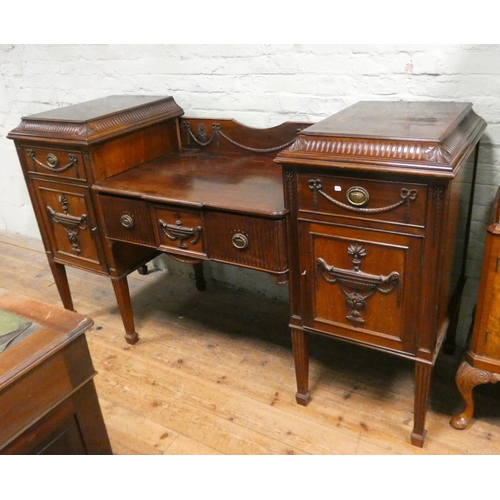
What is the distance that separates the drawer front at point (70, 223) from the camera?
2.04 metres

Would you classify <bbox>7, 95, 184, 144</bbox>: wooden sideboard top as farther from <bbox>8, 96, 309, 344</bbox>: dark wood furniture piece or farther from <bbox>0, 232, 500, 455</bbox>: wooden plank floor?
<bbox>0, 232, 500, 455</bbox>: wooden plank floor

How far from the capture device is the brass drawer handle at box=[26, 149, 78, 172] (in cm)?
195

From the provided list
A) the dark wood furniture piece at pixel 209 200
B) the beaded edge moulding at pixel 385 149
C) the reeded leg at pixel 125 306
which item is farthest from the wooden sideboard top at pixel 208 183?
the reeded leg at pixel 125 306

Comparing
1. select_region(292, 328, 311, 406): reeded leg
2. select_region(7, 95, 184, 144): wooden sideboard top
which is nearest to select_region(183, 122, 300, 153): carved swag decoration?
select_region(7, 95, 184, 144): wooden sideboard top

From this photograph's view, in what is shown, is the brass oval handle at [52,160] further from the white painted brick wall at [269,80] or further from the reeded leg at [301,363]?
the reeded leg at [301,363]

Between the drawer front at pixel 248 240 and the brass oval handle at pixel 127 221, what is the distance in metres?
0.36

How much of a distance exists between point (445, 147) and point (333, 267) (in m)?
0.47

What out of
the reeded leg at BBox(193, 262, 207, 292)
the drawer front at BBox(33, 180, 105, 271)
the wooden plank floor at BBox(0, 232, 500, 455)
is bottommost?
the wooden plank floor at BBox(0, 232, 500, 455)

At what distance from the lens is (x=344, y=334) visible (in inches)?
62.6

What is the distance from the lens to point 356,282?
1471 millimetres

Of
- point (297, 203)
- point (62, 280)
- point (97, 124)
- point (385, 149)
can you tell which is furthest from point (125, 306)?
point (385, 149)

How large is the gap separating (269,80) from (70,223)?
1.06m

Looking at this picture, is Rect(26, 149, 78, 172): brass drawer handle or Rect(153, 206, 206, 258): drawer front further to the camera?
Rect(26, 149, 78, 172): brass drawer handle

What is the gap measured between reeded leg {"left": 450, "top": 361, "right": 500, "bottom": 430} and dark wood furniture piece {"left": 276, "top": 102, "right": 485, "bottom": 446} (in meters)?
0.14
